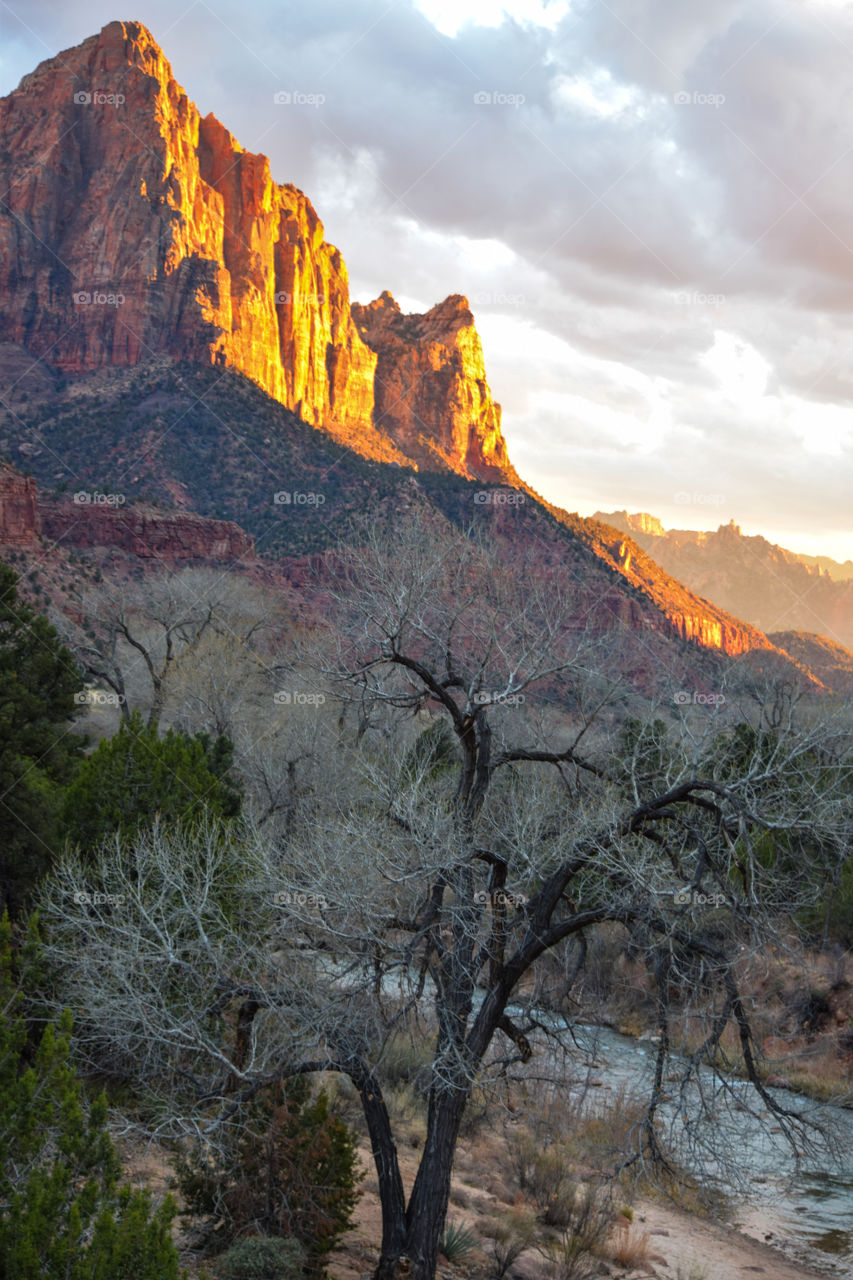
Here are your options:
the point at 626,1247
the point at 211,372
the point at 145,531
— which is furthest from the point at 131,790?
the point at 211,372

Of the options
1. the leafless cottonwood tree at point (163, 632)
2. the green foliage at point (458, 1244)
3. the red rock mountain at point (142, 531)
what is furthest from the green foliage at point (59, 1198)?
the red rock mountain at point (142, 531)

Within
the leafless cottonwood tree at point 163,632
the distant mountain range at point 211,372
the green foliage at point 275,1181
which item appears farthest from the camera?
the distant mountain range at point 211,372

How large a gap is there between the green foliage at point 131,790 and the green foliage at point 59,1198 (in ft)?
22.0

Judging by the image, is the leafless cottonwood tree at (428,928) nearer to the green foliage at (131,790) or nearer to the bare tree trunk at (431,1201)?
the bare tree trunk at (431,1201)

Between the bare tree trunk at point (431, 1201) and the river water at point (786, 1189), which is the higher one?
the bare tree trunk at point (431, 1201)

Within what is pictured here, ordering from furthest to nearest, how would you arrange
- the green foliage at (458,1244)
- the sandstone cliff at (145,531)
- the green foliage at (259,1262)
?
the sandstone cliff at (145,531), the green foliage at (458,1244), the green foliage at (259,1262)

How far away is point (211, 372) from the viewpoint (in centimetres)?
9375

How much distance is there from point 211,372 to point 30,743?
279ft

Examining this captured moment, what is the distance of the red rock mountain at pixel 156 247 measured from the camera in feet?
341

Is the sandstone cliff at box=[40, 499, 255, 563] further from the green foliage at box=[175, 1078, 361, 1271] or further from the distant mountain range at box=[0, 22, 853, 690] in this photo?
the green foliage at box=[175, 1078, 361, 1271]

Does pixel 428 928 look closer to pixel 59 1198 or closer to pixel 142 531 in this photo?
pixel 59 1198

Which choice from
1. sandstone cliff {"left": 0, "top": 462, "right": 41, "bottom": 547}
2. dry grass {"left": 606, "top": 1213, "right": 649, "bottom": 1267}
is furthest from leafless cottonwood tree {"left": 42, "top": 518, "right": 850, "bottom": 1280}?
sandstone cliff {"left": 0, "top": 462, "right": 41, "bottom": 547}

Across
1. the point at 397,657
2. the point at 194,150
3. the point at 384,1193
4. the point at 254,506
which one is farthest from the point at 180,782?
the point at 194,150

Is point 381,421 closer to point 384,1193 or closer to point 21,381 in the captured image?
point 21,381
